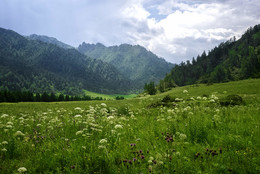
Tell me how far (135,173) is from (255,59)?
172 m

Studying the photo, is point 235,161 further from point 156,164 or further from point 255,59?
point 255,59

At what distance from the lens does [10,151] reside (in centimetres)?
539

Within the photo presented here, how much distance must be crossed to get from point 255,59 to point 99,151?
171867mm

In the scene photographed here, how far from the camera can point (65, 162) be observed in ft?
15.4

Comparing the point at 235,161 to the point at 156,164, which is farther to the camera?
the point at 235,161

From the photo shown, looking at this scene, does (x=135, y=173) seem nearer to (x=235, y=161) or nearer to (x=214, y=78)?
(x=235, y=161)

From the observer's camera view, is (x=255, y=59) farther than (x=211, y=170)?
Yes

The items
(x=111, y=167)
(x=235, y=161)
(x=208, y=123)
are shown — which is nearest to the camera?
(x=235, y=161)

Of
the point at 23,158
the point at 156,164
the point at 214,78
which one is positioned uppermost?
the point at 214,78

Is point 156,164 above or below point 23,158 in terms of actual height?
above

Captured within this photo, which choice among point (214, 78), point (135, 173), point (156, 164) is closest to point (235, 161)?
point (156, 164)

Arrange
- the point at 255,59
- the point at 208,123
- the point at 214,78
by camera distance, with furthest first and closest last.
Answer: the point at 214,78, the point at 255,59, the point at 208,123

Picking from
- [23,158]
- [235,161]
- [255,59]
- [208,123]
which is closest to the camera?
[235,161]

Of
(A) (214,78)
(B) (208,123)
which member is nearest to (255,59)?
(A) (214,78)
